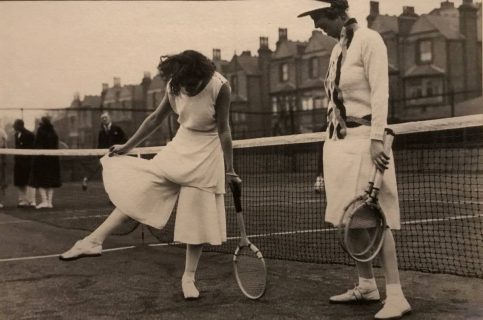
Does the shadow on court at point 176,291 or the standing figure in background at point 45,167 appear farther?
the standing figure in background at point 45,167

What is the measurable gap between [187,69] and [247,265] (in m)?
1.43

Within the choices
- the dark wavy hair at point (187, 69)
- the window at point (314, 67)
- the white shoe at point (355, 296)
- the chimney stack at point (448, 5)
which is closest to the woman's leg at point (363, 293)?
the white shoe at point (355, 296)

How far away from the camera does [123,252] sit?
21.7 feet

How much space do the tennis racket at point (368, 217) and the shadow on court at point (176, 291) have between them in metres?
0.44

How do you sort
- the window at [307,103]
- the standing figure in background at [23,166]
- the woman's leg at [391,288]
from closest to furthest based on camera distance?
the woman's leg at [391,288] → the standing figure in background at [23,166] → the window at [307,103]

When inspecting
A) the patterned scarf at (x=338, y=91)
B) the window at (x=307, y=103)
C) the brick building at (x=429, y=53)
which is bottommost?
the patterned scarf at (x=338, y=91)

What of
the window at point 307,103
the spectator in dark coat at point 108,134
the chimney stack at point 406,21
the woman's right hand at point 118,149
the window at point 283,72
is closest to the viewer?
the woman's right hand at point 118,149

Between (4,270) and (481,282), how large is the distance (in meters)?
3.92

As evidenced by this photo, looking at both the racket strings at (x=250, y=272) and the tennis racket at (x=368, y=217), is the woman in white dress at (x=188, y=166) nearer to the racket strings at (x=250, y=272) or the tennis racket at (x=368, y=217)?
the racket strings at (x=250, y=272)

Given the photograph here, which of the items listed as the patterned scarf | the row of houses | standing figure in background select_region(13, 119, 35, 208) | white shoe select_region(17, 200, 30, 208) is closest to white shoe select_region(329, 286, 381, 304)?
the patterned scarf

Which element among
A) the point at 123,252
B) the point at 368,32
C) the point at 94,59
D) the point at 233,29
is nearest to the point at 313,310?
the point at 368,32

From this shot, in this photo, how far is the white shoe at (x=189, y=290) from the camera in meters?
4.46

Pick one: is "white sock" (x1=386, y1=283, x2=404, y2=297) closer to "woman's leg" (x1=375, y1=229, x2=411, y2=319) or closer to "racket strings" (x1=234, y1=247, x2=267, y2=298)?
"woman's leg" (x1=375, y1=229, x2=411, y2=319)

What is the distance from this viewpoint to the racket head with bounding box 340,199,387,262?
12.2 feet
